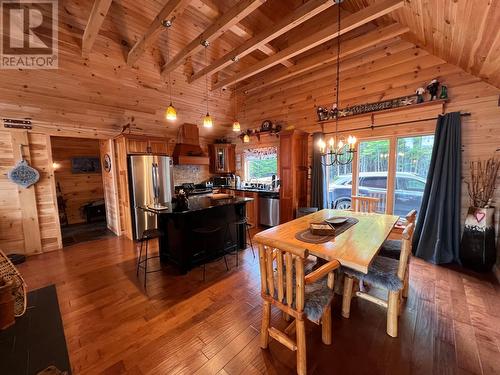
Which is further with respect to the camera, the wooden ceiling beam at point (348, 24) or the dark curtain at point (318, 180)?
the dark curtain at point (318, 180)

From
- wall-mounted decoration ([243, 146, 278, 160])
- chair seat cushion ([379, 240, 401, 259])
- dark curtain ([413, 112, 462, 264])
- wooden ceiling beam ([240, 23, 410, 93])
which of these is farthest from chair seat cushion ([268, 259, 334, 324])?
wall-mounted decoration ([243, 146, 278, 160])

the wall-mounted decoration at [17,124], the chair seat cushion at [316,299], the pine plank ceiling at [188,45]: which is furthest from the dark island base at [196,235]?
the wall-mounted decoration at [17,124]

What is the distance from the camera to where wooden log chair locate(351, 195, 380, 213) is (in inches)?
128

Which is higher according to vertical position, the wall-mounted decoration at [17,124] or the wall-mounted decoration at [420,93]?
the wall-mounted decoration at [420,93]

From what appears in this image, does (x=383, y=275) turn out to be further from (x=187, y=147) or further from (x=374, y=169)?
(x=187, y=147)

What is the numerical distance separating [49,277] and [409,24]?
589 cm

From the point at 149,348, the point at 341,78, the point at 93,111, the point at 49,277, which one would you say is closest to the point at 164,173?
the point at 93,111

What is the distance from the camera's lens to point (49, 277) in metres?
2.87

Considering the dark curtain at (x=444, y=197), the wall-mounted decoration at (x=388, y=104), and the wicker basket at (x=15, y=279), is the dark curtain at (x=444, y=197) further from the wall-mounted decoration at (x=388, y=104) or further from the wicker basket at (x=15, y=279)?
the wicker basket at (x=15, y=279)

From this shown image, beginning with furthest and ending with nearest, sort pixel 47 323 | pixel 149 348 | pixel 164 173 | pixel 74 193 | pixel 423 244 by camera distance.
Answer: pixel 74 193
pixel 164 173
pixel 423 244
pixel 47 323
pixel 149 348

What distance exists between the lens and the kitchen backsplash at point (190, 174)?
18.7ft

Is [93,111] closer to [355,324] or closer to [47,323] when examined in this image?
[47,323]

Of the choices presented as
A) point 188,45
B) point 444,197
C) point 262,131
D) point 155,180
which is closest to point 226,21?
point 188,45

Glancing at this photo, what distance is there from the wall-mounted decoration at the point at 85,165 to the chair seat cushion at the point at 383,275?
6.90 metres
